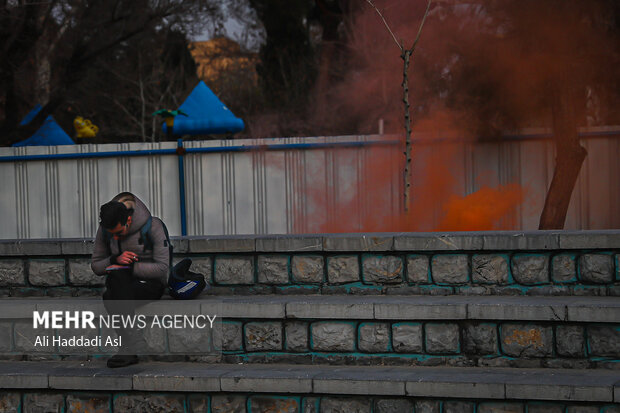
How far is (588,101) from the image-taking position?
12.2m

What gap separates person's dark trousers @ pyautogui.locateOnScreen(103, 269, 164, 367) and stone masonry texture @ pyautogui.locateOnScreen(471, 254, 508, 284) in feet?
9.65

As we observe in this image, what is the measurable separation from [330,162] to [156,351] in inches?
212

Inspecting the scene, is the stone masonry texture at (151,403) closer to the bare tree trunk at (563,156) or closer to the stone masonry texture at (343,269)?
the stone masonry texture at (343,269)

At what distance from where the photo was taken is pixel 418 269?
7.00m

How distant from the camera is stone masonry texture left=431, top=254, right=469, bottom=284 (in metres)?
6.89

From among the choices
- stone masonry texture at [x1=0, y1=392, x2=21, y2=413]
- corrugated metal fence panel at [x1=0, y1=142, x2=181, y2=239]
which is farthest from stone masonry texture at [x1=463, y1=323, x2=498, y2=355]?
corrugated metal fence panel at [x1=0, y1=142, x2=181, y2=239]

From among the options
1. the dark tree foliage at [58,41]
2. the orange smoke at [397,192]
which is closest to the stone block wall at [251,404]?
the orange smoke at [397,192]

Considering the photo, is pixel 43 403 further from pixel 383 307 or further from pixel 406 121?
pixel 406 121

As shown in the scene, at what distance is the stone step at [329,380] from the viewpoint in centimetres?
548

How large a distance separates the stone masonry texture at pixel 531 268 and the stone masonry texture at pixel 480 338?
0.78 metres

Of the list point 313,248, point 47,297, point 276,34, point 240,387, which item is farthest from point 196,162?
point 276,34

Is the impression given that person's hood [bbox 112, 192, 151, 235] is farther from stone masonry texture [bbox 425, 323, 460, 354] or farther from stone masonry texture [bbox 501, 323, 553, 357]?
stone masonry texture [bbox 501, 323, 553, 357]

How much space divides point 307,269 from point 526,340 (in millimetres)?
2141

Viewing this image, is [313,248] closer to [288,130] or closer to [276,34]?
[288,130]
